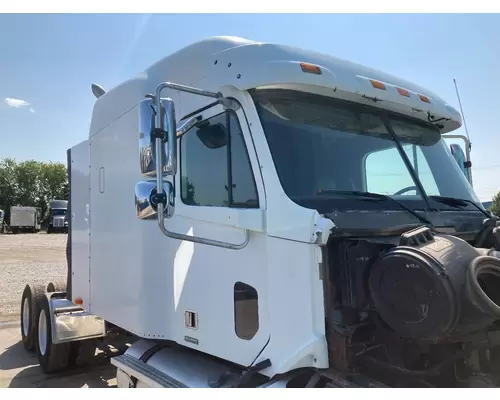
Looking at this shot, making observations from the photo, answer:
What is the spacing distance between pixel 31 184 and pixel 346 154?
180 feet

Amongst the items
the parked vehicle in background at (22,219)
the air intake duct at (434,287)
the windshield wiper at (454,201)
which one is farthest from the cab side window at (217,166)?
the parked vehicle in background at (22,219)

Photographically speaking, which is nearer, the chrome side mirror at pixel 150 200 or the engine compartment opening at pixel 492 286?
the engine compartment opening at pixel 492 286

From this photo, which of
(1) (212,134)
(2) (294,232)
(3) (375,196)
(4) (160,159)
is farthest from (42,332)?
(3) (375,196)

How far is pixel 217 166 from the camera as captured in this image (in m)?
3.11

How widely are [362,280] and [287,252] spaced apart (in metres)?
0.43

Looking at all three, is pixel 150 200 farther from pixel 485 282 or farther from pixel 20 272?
pixel 20 272

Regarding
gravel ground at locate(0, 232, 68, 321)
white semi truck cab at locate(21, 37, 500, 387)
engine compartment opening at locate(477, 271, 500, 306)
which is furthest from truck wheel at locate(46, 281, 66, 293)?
engine compartment opening at locate(477, 271, 500, 306)

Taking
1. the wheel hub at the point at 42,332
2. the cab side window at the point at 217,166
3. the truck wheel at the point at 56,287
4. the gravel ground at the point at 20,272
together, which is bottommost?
the gravel ground at the point at 20,272

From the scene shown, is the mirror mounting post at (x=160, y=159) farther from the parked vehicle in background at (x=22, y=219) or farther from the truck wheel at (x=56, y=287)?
the parked vehicle in background at (x=22, y=219)

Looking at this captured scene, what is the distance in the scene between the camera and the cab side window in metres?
2.91

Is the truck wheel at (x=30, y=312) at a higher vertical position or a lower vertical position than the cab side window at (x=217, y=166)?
lower

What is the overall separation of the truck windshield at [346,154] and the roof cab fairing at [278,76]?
10cm

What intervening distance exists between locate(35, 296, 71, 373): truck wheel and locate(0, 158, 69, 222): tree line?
152ft

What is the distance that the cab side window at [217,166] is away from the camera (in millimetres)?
2912
